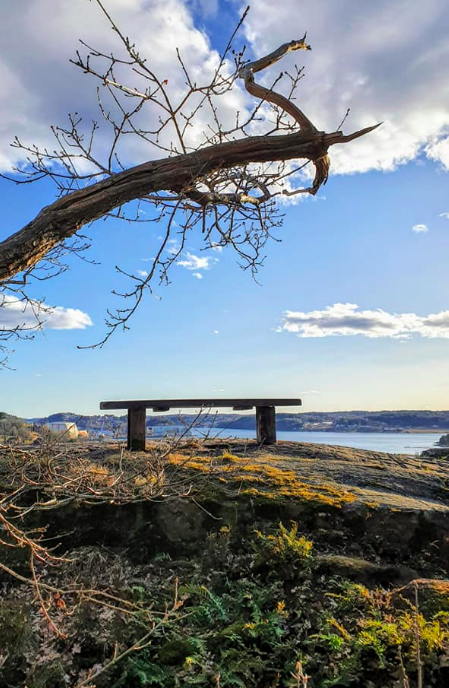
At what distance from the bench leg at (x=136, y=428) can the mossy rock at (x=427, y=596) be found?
5235 mm

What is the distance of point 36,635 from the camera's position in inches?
155

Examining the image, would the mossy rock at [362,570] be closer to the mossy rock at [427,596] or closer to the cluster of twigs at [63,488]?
the mossy rock at [427,596]

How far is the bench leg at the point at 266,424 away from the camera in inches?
341

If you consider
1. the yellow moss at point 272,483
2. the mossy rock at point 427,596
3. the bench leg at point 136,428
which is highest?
the bench leg at point 136,428

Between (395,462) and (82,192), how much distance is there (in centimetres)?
655

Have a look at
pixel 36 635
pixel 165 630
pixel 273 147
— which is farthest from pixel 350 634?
pixel 273 147

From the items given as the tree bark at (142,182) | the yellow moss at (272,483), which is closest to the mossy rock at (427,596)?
the yellow moss at (272,483)

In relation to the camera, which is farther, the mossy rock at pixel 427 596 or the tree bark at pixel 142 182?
the tree bark at pixel 142 182

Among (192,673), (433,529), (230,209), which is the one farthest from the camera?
(230,209)

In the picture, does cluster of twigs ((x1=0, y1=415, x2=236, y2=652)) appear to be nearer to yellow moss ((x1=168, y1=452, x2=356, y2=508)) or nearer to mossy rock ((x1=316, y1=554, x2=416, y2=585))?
yellow moss ((x1=168, y1=452, x2=356, y2=508))

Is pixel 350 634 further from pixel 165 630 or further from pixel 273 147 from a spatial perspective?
pixel 273 147

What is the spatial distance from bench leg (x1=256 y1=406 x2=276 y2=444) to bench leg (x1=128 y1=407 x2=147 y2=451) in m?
2.13

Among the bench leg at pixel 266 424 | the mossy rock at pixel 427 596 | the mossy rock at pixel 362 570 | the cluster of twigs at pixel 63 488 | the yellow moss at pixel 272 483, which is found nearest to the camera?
the cluster of twigs at pixel 63 488

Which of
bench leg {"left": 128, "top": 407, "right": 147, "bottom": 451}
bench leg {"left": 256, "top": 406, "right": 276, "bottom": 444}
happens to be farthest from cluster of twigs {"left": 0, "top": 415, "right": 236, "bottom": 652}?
bench leg {"left": 256, "top": 406, "right": 276, "bottom": 444}
